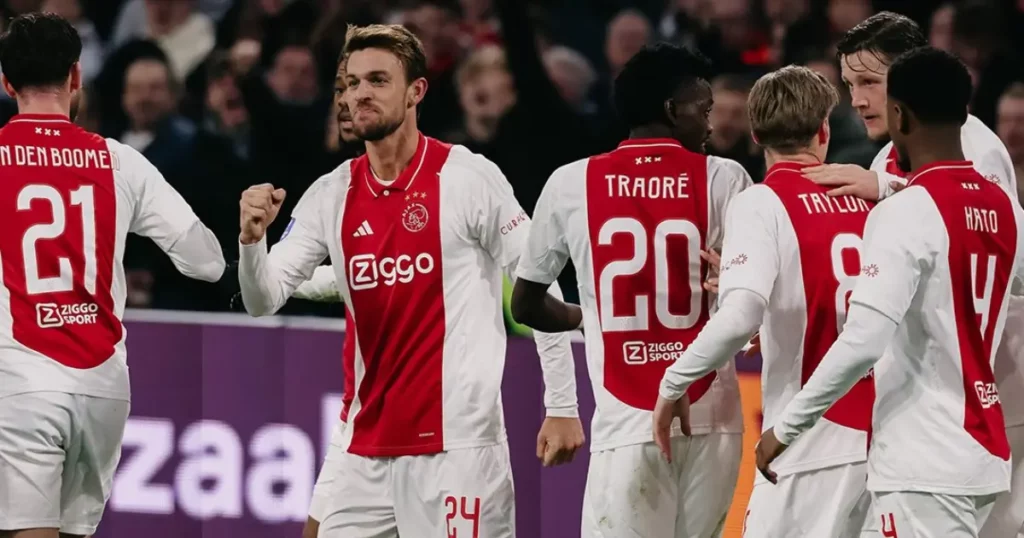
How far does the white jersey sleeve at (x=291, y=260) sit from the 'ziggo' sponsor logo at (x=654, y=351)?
102cm

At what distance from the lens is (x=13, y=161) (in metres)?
4.95

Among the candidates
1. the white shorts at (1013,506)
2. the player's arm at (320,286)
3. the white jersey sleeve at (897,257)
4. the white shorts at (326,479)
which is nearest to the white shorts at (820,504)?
the white shorts at (1013,506)

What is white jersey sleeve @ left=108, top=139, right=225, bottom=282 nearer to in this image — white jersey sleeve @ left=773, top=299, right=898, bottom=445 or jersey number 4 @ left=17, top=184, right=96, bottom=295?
jersey number 4 @ left=17, top=184, right=96, bottom=295

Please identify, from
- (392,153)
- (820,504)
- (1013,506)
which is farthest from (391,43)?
(1013,506)

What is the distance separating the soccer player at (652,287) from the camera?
15.4 ft

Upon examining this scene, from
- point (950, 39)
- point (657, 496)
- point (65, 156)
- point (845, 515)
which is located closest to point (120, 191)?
point (65, 156)

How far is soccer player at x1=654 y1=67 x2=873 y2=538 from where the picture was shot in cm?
430

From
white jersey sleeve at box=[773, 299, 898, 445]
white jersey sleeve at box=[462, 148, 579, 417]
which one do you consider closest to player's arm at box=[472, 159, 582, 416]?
white jersey sleeve at box=[462, 148, 579, 417]

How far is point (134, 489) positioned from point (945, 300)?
4.10 m

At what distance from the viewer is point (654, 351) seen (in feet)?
15.5

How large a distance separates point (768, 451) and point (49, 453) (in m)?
2.16

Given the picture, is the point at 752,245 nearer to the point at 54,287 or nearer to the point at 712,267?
the point at 712,267

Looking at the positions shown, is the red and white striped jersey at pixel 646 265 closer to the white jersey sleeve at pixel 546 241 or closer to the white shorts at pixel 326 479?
the white jersey sleeve at pixel 546 241

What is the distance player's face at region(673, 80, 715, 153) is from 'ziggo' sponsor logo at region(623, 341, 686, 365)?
1.87 feet
